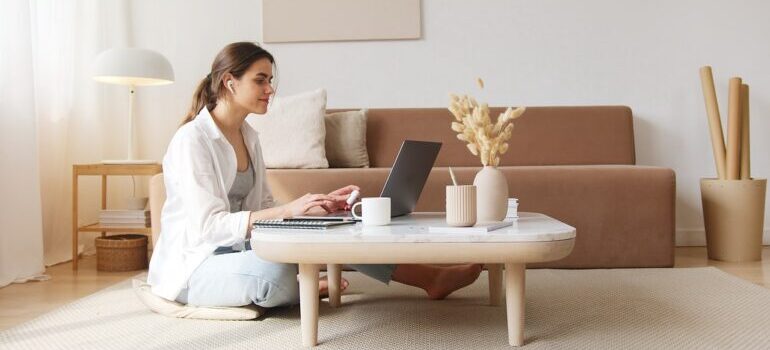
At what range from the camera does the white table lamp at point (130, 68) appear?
3.46 metres

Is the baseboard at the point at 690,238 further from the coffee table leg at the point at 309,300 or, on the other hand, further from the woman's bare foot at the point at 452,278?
the coffee table leg at the point at 309,300

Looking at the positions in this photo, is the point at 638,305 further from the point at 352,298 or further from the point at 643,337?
the point at 352,298

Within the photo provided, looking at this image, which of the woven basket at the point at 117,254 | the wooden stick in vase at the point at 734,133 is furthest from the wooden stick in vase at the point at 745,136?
the woven basket at the point at 117,254

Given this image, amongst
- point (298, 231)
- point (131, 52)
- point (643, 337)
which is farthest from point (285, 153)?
point (643, 337)

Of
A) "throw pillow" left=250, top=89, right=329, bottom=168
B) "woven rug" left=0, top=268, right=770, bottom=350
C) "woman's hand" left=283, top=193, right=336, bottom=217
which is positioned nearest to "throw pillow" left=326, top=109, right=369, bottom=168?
"throw pillow" left=250, top=89, right=329, bottom=168

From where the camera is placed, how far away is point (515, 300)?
6.02 feet

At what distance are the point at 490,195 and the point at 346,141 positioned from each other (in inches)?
71.3

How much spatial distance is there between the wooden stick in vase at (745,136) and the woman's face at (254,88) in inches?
98.4

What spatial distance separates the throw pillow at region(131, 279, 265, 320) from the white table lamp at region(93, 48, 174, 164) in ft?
4.29

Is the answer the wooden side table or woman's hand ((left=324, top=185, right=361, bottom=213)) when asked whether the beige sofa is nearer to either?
the wooden side table

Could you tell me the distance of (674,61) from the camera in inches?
160

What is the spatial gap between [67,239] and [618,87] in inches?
121

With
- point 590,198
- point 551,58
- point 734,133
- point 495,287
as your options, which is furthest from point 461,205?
point 551,58

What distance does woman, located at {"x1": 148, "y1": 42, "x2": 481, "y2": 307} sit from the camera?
2.08m
